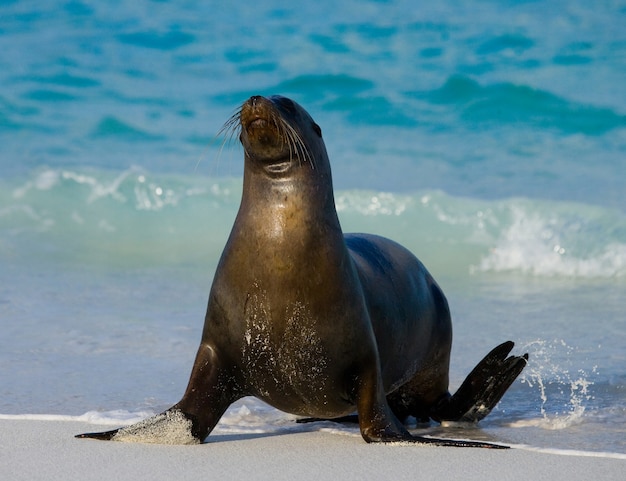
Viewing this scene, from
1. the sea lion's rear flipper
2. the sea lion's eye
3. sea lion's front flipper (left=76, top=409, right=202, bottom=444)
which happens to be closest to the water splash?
the sea lion's rear flipper

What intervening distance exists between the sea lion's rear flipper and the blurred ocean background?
125 mm

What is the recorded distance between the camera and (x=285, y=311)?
473 cm

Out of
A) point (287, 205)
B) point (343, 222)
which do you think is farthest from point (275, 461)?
point (343, 222)

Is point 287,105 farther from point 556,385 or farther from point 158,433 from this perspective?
point 556,385

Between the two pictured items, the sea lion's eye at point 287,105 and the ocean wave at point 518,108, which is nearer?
the sea lion's eye at point 287,105

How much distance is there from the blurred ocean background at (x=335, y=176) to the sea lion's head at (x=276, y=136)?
1234 mm

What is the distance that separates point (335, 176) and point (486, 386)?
9.25 metres

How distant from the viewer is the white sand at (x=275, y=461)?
423 cm

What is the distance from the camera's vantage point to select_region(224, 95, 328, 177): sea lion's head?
464cm

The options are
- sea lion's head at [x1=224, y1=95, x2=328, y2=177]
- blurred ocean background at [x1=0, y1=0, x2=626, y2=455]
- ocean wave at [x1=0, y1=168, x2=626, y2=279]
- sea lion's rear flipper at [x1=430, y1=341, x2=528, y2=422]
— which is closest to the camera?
sea lion's head at [x1=224, y1=95, x2=328, y2=177]

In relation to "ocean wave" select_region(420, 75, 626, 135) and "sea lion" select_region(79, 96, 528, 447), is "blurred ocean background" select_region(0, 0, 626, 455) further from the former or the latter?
"sea lion" select_region(79, 96, 528, 447)

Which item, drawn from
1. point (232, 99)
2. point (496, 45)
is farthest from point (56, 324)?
point (496, 45)

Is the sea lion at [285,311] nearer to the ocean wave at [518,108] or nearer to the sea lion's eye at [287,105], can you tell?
the sea lion's eye at [287,105]

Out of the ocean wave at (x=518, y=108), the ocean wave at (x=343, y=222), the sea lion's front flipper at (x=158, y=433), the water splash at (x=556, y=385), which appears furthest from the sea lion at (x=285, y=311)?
the ocean wave at (x=518, y=108)
